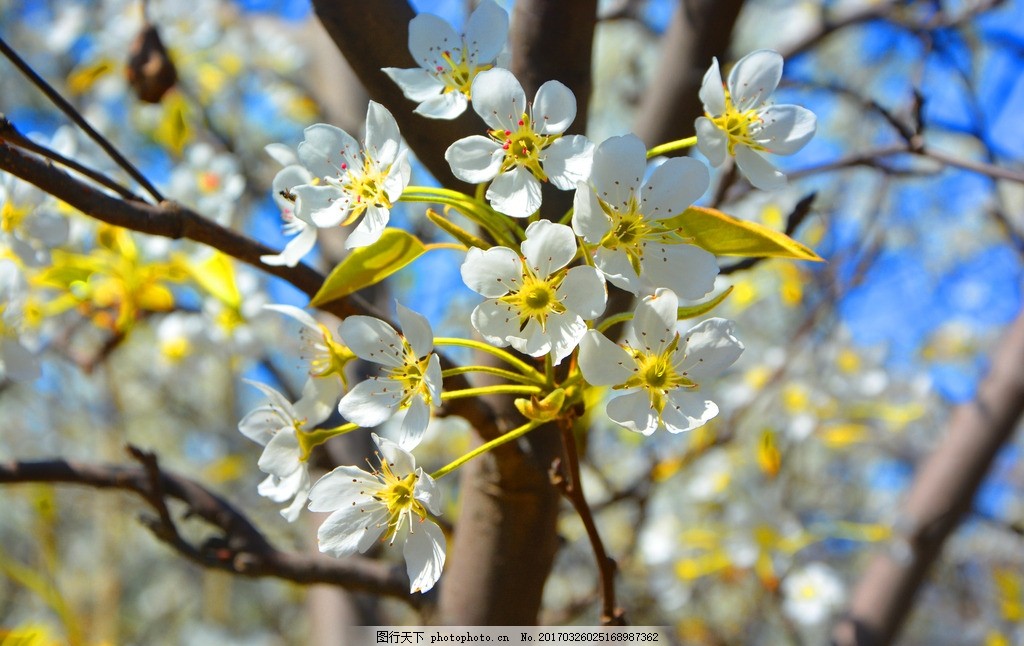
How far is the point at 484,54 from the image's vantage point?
32.3 inches

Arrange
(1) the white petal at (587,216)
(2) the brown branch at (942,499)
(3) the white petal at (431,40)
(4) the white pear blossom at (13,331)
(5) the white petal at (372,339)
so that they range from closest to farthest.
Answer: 1. (1) the white petal at (587,216)
2. (5) the white petal at (372,339)
3. (3) the white petal at (431,40)
4. (4) the white pear blossom at (13,331)
5. (2) the brown branch at (942,499)

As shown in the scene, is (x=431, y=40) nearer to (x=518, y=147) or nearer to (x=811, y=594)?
(x=518, y=147)

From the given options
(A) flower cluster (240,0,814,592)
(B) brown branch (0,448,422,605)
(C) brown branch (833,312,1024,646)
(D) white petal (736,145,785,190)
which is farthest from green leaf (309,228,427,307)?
(C) brown branch (833,312,1024,646)

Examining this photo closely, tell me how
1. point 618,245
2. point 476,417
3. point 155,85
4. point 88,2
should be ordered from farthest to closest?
1. point 88,2
2. point 155,85
3. point 476,417
4. point 618,245

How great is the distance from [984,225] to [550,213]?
15.3ft

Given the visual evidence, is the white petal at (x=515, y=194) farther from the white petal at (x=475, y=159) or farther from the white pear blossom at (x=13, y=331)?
the white pear blossom at (x=13, y=331)

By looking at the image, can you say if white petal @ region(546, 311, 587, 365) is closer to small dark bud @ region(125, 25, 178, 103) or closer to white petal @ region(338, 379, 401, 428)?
white petal @ region(338, 379, 401, 428)

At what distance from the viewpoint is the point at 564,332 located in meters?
0.68

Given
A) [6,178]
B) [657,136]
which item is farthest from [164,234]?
[657,136]

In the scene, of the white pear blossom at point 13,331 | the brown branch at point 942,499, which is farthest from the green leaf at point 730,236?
the brown branch at point 942,499

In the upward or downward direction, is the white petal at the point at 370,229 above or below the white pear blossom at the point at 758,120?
below

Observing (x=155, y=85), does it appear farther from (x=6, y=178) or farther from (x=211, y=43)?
(x=211, y=43)

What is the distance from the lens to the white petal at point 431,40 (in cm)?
83

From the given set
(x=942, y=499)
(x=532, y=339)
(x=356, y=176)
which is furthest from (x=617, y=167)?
(x=942, y=499)
